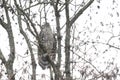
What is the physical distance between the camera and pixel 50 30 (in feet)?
21.7

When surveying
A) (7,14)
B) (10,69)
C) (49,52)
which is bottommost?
(10,69)

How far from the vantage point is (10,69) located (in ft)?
18.2

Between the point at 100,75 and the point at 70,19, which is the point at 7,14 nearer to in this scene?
the point at 70,19

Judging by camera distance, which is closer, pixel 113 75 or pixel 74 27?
pixel 113 75

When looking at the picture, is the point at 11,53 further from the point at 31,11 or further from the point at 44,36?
the point at 31,11

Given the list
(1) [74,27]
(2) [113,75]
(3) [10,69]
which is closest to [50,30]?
(1) [74,27]

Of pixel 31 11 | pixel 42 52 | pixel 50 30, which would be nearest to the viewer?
pixel 42 52

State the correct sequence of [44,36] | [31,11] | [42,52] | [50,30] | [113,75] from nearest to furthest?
[42,52]
[113,75]
[44,36]
[50,30]
[31,11]

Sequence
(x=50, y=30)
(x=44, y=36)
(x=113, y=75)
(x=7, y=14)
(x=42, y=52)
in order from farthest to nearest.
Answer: (x=50, y=30) → (x=7, y=14) → (x=44, y=36) → (x=113, y=75) → (x=42, y=52)

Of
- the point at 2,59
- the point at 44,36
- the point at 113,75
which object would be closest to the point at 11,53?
the point at 2,59

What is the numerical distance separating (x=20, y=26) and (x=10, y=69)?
5.41 ft

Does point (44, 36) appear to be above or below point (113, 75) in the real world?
above

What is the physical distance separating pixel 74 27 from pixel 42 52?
3.25 metres

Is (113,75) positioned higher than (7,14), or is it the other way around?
(7,14)
